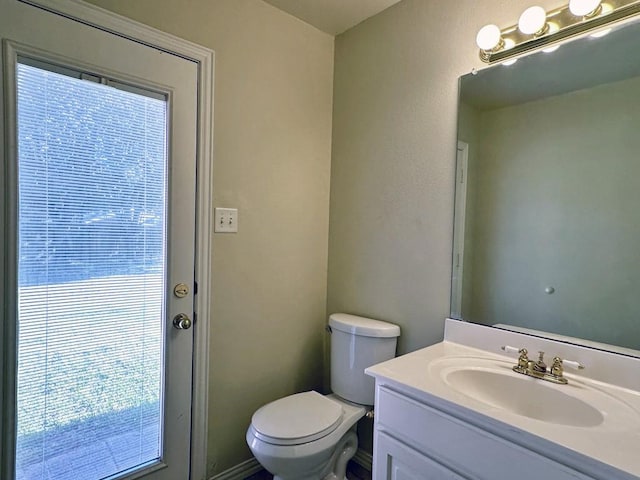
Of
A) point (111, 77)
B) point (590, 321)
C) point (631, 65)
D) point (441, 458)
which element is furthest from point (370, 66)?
point (441, 458)

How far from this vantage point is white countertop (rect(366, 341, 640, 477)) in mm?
755

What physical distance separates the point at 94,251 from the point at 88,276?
0.29ft

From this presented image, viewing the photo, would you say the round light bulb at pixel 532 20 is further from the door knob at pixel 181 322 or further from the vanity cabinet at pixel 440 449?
the door knob at pixel 181 322

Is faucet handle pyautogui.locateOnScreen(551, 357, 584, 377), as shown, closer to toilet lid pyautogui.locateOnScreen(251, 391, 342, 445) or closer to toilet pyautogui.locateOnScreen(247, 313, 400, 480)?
toilet pyautogui.locateOnScreen(247, 313, 400, 480)

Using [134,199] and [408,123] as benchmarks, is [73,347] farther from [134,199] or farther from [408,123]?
[408,123]

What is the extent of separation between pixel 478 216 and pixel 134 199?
134 cm

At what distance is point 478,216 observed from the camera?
144 cm

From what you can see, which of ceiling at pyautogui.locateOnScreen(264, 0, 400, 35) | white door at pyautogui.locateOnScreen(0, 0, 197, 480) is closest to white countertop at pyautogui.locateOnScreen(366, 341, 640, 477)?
white door at pyautogui.locateOnScreen(0, 0, 197, 480)

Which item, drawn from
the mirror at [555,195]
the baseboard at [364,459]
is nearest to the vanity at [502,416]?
the mirror at [555,195]

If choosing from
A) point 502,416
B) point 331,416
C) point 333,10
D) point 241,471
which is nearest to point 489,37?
point 333,10

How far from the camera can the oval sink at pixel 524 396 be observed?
1.02 meters

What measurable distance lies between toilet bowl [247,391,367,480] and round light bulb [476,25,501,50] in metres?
1.55

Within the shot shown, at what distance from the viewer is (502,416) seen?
871 mm

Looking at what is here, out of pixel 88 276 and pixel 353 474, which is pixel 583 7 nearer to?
pixel 88 276
